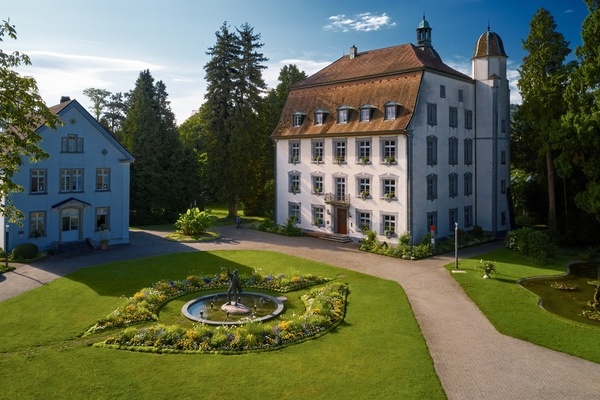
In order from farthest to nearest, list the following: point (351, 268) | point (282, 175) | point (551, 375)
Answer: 1. point (282, 175)
2. point (351, 268)
3. point (551, 375)

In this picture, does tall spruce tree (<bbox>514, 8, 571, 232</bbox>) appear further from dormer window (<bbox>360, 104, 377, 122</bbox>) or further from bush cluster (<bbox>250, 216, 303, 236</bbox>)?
bush cluster (<bbox>250, 216, 303, 236</bbox>)

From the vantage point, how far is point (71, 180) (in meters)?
33.7

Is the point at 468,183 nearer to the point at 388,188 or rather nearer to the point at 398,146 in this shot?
the point at 388,188

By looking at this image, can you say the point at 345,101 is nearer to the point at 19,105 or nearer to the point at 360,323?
the point at 360,323

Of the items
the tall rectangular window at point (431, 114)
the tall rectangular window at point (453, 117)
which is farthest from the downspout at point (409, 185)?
the tall rectangular window at point (453, 117)

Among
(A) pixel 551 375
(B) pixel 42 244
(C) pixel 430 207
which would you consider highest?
(C) pixel 430 207

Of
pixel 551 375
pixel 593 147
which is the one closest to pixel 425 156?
pixel 593 147

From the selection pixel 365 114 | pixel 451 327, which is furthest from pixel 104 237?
pixel 451 327

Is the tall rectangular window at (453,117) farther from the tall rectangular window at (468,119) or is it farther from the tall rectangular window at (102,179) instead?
the tall rectangular window at (102,179)

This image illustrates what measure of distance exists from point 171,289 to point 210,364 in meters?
8.76

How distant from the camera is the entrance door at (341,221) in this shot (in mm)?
38094

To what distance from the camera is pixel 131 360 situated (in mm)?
14633

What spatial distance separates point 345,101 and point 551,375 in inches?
1117

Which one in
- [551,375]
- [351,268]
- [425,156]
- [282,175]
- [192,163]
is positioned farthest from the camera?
[192,163]
